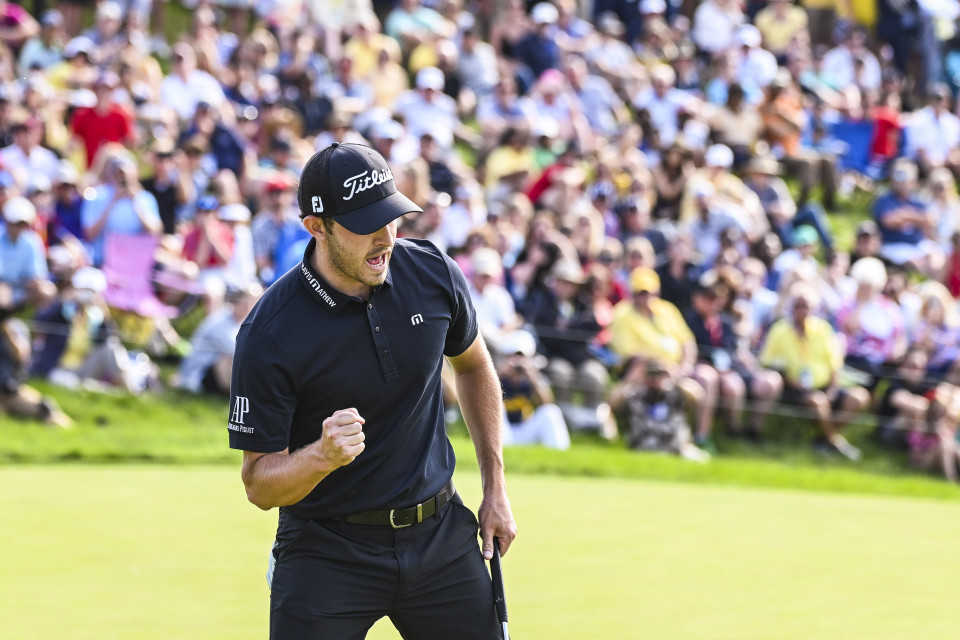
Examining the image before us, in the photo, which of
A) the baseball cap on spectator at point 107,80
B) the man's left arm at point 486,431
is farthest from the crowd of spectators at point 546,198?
the man's left arm at point 486,431

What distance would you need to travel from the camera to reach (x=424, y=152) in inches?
569

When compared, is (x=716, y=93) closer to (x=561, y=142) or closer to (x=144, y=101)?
(x=561, y=142)

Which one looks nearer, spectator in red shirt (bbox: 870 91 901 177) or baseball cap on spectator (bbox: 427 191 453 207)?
baseball cap on spectator (bbox: 427 191 453 207)

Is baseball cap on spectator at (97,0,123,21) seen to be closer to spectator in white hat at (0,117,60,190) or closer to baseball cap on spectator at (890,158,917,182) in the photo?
spectator in white hat at (0,117,60,190)

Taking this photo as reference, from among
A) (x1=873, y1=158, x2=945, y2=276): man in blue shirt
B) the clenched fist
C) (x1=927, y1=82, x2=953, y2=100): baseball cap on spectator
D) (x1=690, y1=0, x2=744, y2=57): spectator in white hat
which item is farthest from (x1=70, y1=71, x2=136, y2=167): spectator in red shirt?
the clenched fist

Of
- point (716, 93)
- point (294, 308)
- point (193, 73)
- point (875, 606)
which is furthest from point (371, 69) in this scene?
point (294, 308)

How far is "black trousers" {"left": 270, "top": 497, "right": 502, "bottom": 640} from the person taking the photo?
3936mm

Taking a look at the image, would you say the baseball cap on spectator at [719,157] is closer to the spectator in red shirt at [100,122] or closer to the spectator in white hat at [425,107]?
the spectator in white hat at [425,107]

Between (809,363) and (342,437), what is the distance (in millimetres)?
9479

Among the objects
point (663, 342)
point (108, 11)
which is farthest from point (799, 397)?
point (108, 11)

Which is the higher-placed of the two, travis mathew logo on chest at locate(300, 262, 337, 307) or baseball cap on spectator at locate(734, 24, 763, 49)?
baseball cap on spectator at locate(734, 24, 763, 49)

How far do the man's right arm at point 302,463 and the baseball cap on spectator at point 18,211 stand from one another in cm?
810

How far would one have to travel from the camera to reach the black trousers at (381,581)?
3936 millimetres

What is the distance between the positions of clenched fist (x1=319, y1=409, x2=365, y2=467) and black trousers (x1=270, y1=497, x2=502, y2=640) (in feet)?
1.52
